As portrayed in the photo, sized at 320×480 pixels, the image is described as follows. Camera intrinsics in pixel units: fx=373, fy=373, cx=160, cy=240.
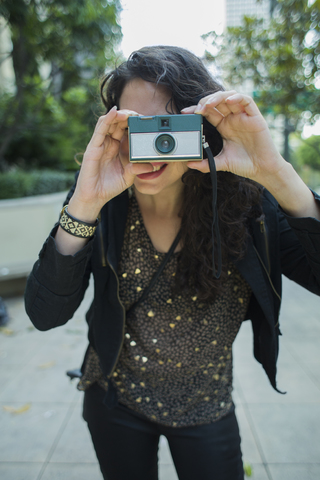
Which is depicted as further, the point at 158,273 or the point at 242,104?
the point at 158,273

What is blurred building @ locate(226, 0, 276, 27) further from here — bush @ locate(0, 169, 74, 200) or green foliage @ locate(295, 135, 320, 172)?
bush @ locate(0, 169, 74, 200)

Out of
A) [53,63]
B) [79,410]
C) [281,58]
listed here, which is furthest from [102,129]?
[53,63]

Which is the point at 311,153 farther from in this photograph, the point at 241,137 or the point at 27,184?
the point at 241,137

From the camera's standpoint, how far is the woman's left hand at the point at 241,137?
119 cm

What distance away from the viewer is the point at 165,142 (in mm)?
1185

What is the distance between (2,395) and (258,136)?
3.02 m

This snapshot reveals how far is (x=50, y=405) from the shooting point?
3.02 m

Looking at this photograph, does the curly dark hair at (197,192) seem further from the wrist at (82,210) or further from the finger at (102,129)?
the wrist at (82,210)

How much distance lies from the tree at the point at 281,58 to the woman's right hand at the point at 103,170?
2596mm

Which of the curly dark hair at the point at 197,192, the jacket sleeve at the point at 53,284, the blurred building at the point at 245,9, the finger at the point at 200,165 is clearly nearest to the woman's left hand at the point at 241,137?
the finger at the point at 200,165

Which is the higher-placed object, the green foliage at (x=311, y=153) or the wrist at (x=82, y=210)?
the green foliage at (x=311, y=153)

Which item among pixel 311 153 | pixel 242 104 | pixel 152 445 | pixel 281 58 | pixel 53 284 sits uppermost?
pixel 311 153

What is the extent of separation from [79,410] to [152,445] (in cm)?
163

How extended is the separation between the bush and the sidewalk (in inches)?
109
